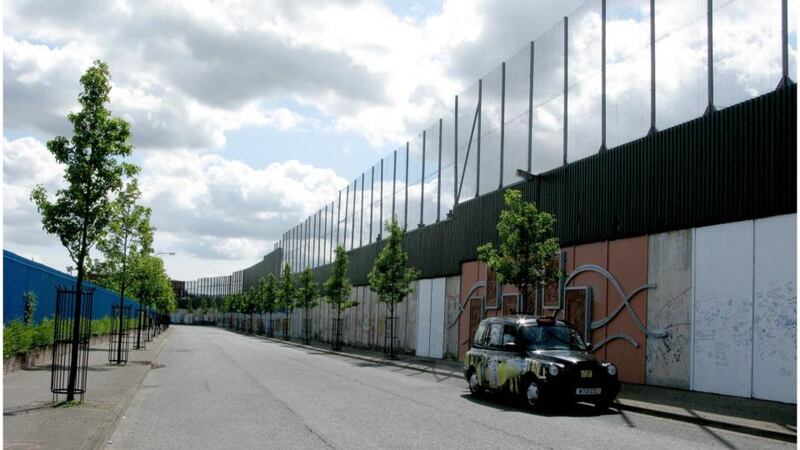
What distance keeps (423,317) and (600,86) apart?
1835 centimetres

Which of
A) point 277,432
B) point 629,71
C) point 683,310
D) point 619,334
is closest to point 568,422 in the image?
point 277,432

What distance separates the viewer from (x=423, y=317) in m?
38.5

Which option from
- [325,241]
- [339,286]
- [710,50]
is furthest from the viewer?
[325,241]

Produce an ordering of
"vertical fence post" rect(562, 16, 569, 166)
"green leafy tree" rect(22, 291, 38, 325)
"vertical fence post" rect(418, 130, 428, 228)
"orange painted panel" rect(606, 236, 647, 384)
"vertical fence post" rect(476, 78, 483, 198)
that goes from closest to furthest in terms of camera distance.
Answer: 1. "orange painted panel" rect(606, 236, 647, 384)
2. "green leafy tree" rect(22, 291, 38, 325)
3. "vertical fence post" rect(562, 16, 569, 166)
4. "vertical fence post" rect(476, 78, 483, 198)
5. "vertical fence post" rect(418, 130, 428, 228)

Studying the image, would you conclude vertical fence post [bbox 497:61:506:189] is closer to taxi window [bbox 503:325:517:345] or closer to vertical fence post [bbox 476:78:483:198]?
vertical fence post [bbox 476:78:483:198]

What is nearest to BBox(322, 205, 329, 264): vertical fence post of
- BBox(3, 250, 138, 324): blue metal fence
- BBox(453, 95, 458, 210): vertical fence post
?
BBox(453, 95, 458, 210): vertical fence post

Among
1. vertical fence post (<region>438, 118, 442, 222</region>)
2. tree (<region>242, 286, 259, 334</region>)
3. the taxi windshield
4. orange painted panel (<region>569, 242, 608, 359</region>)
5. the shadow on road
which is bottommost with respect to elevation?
tree (<region>242, 286, 259, 334</region>)

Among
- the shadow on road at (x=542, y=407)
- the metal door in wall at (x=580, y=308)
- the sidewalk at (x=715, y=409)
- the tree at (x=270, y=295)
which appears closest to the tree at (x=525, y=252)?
the metal door in wall at (x=580, y=308)

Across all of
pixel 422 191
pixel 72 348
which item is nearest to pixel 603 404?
pixel 72 348

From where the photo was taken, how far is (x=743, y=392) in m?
16.3

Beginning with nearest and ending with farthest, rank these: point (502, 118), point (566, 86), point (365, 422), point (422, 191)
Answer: point (365, 422)
point (566, 86)
point (502, 118)
point (422, 191)

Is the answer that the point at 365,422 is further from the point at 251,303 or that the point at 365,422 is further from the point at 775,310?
the point at 251,303

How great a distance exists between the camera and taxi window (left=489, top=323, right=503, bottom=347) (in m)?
16.0

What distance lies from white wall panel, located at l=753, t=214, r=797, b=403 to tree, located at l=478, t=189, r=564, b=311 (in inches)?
246
